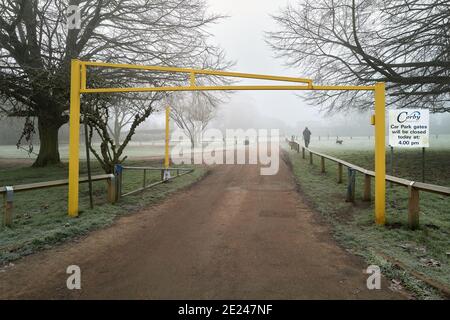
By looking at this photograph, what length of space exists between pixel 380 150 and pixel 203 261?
377 cm

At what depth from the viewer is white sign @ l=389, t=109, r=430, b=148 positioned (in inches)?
348

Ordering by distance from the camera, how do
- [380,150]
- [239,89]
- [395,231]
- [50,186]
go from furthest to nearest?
1. [50,186]
2. [239,89]
3. [380,150]
4. [395,231]

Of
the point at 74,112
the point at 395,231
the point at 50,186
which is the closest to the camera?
the point at 395,231

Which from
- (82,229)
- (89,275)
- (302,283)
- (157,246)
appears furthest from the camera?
(82,229)

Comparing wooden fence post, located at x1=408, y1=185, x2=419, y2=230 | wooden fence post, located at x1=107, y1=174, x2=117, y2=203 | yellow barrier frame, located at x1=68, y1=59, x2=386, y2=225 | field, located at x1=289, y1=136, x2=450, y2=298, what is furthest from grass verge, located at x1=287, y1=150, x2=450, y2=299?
wooden fence post, located at x1=107, y1=174, x2=117, y2=203

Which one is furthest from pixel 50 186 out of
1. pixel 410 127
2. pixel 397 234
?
pixel 410 127

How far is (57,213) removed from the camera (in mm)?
7016

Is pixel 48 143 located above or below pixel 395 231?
above

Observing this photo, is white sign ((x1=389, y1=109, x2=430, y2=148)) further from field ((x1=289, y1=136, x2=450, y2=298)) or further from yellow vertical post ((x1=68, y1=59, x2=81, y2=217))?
yellow vertical post ((x1=68, y1=59, x2=81, y2=217))

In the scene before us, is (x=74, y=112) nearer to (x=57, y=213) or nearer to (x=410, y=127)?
(x=57, y=213)
